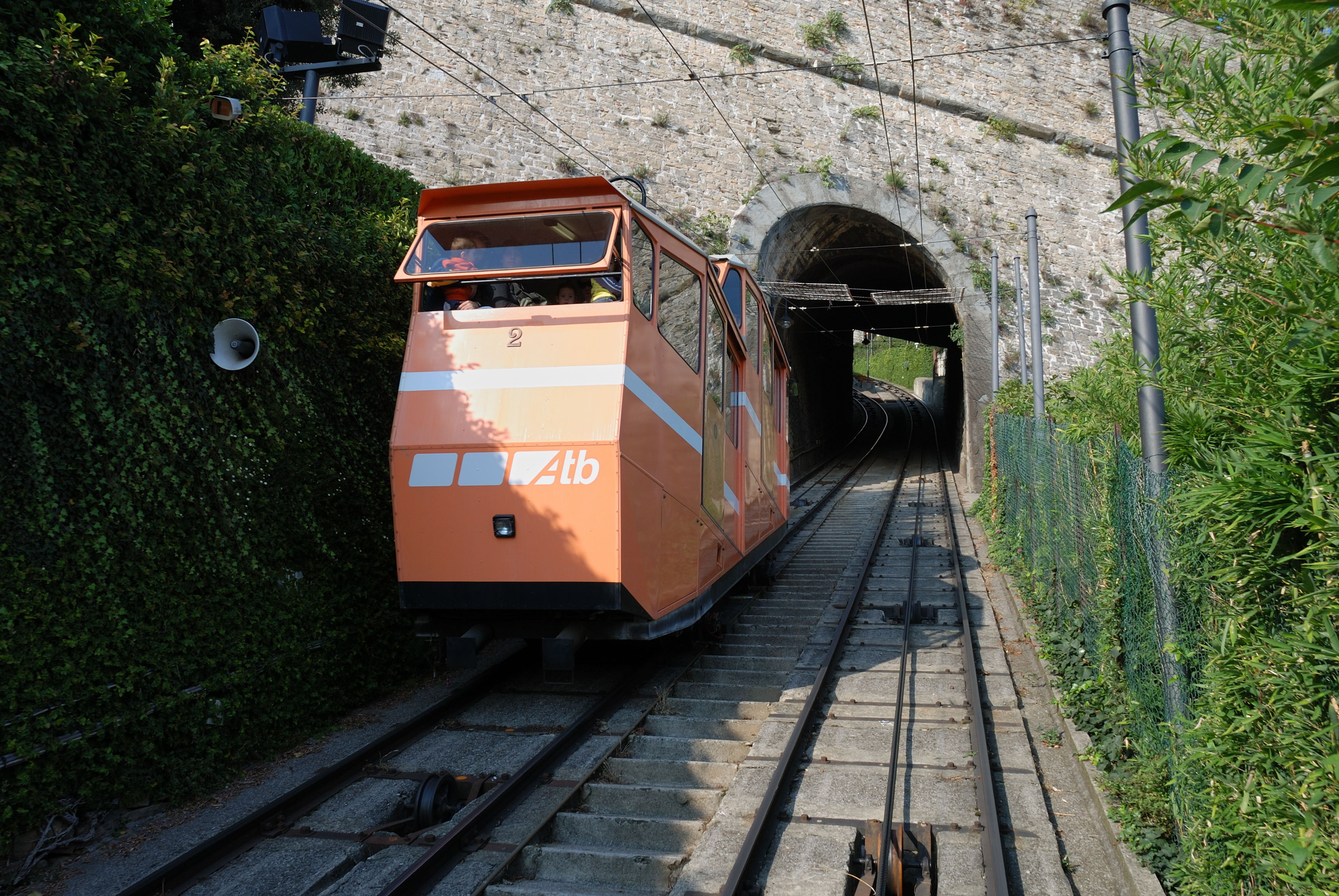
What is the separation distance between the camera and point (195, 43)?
34.6 feet

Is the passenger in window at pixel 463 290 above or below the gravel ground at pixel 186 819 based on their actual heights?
above

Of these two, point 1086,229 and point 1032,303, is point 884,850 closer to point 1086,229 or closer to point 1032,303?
point 1032,303

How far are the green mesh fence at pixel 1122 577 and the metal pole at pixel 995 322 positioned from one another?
33.5 ft

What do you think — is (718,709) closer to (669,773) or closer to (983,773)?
(669,773)

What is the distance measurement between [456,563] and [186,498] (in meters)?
1.71

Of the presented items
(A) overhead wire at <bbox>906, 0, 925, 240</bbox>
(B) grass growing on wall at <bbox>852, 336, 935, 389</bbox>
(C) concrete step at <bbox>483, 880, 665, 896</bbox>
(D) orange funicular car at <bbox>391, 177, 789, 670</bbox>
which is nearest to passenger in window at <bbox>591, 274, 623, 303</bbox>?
(D) orange funicular car at <bbox>391, 177, 789, 670</bbox>

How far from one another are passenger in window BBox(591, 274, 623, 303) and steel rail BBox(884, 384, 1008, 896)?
385 centimetres

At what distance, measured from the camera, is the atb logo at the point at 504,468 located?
5.77 meters

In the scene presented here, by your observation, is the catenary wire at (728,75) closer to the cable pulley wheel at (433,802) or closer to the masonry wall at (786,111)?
the masonry wall at (786,111)

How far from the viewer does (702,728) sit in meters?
6.53

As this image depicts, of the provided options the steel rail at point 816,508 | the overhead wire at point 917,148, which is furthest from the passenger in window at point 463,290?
the overhead wire at point 917,148

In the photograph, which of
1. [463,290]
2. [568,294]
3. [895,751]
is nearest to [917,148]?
[568,294]

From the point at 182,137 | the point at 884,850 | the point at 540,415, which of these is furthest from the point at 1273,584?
the point at 182,137

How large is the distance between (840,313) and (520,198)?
1016 inches
